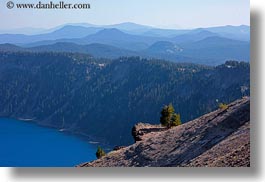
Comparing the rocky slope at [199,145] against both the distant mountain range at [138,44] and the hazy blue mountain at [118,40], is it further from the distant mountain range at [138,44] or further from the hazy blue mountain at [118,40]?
the hazy blue mountain at [118,40]

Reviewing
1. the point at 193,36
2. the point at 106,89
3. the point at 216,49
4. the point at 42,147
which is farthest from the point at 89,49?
the point at 42,147

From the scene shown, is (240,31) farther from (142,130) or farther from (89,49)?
(89,49)

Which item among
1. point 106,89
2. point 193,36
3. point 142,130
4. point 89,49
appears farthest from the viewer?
point 193,36

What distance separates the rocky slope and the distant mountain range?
5773 centimetres

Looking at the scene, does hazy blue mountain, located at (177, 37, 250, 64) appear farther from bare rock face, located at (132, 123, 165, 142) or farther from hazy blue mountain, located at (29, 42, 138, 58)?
bare rock face, located at (132, 123, 165, 142)

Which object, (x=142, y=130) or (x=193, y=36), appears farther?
(x=193, y=36)

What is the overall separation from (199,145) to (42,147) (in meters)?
48.3

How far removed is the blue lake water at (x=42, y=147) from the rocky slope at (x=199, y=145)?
24.7 m

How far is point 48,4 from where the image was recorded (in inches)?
433

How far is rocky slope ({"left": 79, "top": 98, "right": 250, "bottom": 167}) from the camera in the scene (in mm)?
11148

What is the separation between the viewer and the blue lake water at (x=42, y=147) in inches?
1758

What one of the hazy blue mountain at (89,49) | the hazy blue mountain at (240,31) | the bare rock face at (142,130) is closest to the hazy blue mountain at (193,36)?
the hazy blue mountain at (89,49)

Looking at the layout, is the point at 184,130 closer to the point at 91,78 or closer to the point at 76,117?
the point at 76,117

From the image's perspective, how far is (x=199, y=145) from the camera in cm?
1288
